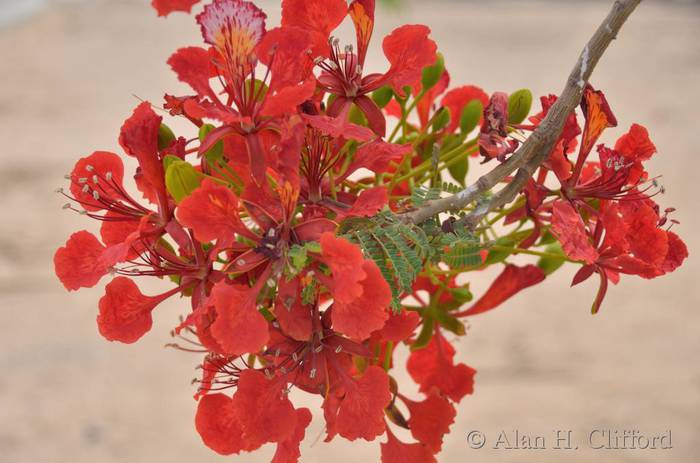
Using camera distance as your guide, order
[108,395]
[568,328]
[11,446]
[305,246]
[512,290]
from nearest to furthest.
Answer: [305,246] < [512,290] < [11,446] < [108,395] < [568,328]

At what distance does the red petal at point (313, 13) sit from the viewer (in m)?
0.42

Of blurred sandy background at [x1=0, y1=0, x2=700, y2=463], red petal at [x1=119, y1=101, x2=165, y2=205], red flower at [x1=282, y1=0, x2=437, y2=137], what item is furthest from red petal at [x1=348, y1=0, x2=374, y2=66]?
blurred sandy background at [x1=0, y1=0, x2=700, y2=463]

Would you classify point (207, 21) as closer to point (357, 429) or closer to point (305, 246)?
point (305, 246)

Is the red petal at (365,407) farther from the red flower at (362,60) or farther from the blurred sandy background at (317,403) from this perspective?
the blurred sandy background at (317,403)

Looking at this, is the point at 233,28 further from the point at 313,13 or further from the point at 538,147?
the point at 538,147

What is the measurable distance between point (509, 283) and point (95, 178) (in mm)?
267

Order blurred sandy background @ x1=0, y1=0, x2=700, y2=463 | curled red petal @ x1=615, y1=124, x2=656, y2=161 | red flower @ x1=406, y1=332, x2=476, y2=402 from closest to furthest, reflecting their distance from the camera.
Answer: curled red petal @ x1=615, y1=124, x2=656, y2=161, red flower @ x1=406, y1=332, x2=476, y2=402, blurred sandy background @ x1=0, y1=0, x2=700, y2=463

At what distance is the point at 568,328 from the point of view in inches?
68.7

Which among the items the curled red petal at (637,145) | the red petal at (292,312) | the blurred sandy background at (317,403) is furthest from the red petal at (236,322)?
the blurred sandy background at (317,403)

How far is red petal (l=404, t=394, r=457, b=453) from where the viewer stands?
1.60 ft

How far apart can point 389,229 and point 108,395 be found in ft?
4.27

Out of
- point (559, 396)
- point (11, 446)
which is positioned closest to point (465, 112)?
point (559, 396)

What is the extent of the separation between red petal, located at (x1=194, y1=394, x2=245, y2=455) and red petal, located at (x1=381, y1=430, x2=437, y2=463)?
9cm

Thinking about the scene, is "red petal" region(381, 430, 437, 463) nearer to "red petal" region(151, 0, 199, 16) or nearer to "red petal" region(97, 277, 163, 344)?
"red petal" region(97, 277, 163, 344)
